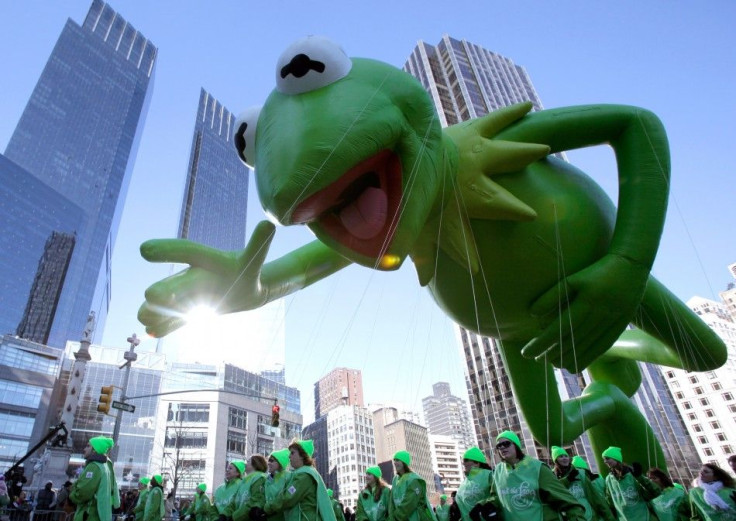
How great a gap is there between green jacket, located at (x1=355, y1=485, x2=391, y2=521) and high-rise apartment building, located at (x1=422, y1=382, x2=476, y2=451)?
445 ft

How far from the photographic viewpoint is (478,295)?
3.47m

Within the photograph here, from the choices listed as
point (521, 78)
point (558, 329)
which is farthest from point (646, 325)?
point (521, 78)

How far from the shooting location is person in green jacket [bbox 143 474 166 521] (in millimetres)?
7555

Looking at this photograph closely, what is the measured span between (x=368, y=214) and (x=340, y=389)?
106018mm

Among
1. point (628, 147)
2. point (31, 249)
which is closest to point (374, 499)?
point (628, 147)

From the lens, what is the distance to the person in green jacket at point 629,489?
14.6 ft

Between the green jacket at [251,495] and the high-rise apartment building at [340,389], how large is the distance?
9879 cm

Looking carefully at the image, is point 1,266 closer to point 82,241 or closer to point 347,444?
point 82,241

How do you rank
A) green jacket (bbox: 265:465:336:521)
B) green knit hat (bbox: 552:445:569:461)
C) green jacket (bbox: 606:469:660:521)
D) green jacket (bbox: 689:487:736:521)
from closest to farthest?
green jacket (bbox: 265:465:336:521), green jacket (bbox: 689:487:736:521), green knit hat (bbox: 552:445:569:461), green jacket (bbox: 606:469:660:521)

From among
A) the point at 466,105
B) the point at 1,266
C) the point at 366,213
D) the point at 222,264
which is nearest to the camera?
the point at 366,213

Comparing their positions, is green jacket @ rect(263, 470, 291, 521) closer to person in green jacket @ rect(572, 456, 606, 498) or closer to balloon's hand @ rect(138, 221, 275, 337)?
balloon's hand @ rect(138, 221, 275, 337)

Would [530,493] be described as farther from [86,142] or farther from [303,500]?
[86,142]

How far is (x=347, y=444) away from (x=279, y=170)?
8362 cm

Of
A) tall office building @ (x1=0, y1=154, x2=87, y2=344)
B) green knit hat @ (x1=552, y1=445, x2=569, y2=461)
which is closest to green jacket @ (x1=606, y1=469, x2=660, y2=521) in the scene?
green knit hat @ (x1=552, y1=445, x2=569, y2=461)
